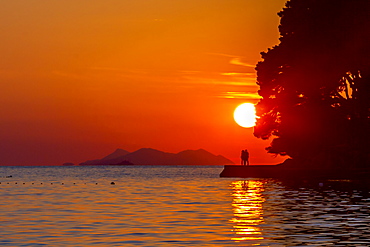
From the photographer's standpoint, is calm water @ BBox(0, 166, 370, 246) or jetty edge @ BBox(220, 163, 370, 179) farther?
jetty edge @ BBox(220, 163, 370, 179)

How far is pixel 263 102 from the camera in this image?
7369cm

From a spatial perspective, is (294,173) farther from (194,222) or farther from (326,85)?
(194,222)

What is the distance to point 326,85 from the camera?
67500mm

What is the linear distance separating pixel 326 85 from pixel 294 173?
9004 mm

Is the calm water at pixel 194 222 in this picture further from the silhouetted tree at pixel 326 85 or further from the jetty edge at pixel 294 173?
the silhouetted tree at pixel 326 85

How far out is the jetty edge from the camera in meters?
61.3

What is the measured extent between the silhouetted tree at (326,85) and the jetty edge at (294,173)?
218 cm

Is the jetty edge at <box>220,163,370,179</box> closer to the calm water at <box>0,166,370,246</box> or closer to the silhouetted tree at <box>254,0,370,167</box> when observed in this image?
the silhouetted tree at <box>254,0,370,167</box>

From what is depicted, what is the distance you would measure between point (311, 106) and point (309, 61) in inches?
173

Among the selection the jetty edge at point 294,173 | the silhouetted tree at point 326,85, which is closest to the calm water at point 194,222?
the jetty edge at point 294,173

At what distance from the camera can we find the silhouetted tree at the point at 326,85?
215 ft

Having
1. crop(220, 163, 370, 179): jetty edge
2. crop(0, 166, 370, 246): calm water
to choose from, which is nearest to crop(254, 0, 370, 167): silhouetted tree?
crop(220, 163, 370, 179): jetty edge

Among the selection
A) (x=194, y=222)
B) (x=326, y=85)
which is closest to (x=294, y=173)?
(x=326, y=85)

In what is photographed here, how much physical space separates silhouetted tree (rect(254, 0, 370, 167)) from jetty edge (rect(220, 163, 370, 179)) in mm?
2180
